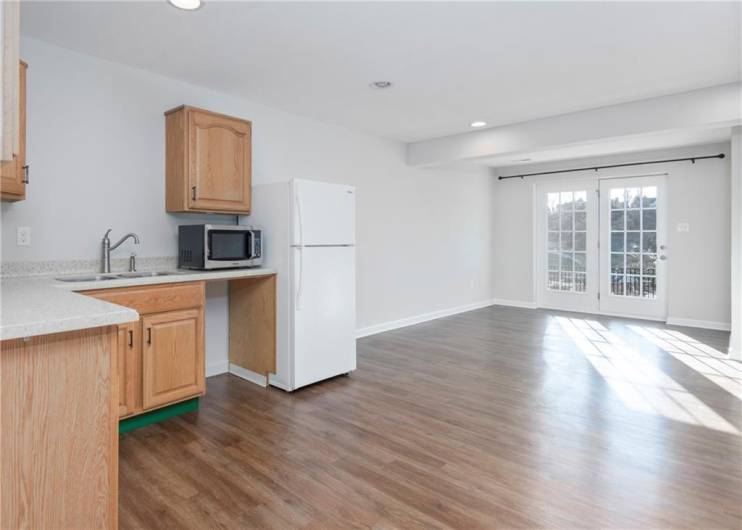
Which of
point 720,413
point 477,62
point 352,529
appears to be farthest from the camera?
point 477,62

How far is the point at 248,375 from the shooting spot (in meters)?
3.65

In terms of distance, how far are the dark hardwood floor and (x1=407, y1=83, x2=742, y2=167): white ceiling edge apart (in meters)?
2.11

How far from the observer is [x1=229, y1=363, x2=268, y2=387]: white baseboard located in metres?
3.52

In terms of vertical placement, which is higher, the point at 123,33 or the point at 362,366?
the point at 123,33

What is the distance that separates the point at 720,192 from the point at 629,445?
4.52m

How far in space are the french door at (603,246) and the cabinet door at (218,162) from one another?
202 inches

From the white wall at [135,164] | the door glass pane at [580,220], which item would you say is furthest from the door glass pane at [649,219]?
the white wall at [135,164]

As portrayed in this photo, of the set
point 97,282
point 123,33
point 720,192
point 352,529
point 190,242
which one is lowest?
point 352,529

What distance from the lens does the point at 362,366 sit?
401cm

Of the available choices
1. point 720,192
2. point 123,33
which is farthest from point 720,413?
point 123,33

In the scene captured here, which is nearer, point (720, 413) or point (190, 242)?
point (720, 413)

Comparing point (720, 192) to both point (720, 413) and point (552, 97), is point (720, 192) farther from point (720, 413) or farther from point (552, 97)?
point (720, 413)

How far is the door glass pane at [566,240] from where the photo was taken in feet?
21.8

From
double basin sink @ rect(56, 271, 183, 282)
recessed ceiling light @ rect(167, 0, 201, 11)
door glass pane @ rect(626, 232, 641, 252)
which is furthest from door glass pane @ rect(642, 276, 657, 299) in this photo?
recessed ceiling light @ rect(167, 0, 201, 11)
